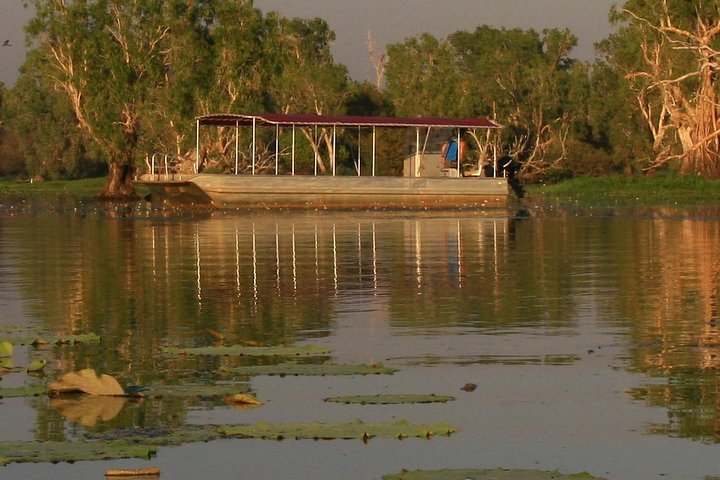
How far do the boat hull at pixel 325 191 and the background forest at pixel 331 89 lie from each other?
12.8 ft

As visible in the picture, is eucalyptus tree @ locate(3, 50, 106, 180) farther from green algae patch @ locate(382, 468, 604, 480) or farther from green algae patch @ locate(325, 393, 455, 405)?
green algae patch @ locate(382, 468, 604, 480)

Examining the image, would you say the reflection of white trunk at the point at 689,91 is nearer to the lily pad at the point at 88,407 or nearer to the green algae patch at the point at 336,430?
the lily pad at the point at 88,407

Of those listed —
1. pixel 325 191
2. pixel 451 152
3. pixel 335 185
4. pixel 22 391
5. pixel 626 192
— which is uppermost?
pixel 451 152

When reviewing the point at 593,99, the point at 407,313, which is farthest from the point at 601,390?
the point at 593,99

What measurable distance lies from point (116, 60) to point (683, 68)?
29135mm

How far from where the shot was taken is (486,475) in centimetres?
790

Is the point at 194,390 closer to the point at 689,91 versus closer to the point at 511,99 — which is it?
the point at 689,91

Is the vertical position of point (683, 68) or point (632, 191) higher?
point (683, 68)

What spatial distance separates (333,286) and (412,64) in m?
100.0

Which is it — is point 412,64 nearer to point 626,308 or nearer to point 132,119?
point 132,119

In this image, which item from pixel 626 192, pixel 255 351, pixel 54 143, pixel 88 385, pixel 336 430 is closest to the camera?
pixel 336 430

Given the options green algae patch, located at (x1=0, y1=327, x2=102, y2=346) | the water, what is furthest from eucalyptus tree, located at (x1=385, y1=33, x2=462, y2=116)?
green algae patch, located at (x1=0, y1=327, x2=102, y2=346)

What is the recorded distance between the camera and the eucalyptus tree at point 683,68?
6944cm

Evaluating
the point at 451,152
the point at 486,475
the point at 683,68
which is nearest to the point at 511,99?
the point at 683,68
